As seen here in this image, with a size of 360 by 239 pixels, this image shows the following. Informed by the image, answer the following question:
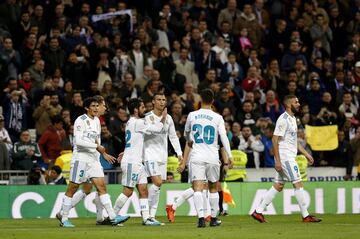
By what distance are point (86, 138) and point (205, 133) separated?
2221 mm

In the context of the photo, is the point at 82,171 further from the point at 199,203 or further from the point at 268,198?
the point at 268,198

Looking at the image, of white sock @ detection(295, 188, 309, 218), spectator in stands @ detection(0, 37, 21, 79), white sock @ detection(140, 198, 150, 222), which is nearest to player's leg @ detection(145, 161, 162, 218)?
white sock @ detection(140, 198, 150, 222)

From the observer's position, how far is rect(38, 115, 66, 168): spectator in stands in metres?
28.0

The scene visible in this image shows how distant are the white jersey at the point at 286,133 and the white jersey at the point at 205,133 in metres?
2.41

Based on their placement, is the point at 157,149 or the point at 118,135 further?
the point at 118,135

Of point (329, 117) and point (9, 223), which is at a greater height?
point (329, 117)

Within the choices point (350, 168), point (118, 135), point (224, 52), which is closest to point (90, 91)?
point (118, 135)

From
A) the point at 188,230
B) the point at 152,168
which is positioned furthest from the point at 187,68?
the point at 188,230

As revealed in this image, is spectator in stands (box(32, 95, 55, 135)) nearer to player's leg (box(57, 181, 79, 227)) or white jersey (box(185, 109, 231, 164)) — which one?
player's leg (box(57, 181, 79, 227))

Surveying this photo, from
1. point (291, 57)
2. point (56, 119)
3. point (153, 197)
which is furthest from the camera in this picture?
point (291, 57)

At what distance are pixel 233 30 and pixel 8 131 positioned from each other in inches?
357

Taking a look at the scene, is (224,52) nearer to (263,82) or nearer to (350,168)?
(263,82)

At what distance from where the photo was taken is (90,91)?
30.5m

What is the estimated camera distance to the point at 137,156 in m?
21.0
